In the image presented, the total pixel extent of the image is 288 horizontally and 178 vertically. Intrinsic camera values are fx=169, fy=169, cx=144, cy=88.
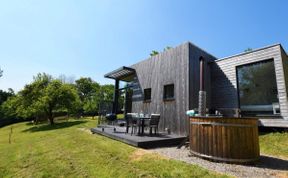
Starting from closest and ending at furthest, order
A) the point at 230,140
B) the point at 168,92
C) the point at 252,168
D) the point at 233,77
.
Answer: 1. the point at 252,168
2. the point at 230,140
3. the point at 233,77
4. the point at 168,92

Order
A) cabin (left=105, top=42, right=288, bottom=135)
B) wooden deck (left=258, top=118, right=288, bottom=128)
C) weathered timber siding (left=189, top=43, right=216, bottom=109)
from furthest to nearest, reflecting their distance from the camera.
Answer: weathered timber siding (left=189, top=43, right=216, bottom=109)
cabin (left=105, top=42, right=288, bottom=135)
wooden deck (left=258, top=118, right=288, bottom=128)

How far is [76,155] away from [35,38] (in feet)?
29.3

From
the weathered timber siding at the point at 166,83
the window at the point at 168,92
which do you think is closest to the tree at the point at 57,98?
the weathered timber siding at the point at 166,83

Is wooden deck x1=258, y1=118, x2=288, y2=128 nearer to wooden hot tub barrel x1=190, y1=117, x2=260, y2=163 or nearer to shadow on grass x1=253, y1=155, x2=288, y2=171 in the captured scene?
shadow on grass x1=253, y1=155, x2=288, y2=171

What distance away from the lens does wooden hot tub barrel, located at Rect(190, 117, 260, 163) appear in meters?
4.30

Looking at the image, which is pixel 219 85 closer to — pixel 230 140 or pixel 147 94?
pixel 147 94

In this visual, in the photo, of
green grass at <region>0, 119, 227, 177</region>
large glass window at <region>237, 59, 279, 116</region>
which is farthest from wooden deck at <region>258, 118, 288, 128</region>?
green grass at <region>0, 119, 227, 177</region>

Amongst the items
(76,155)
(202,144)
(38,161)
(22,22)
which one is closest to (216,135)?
(202,144)

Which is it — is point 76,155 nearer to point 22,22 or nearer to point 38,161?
point 38,161

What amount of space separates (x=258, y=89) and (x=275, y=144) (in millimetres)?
2843

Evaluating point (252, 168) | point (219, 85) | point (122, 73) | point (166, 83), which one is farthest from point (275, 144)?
point (122, 73)

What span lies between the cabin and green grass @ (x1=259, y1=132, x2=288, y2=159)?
0.59 m

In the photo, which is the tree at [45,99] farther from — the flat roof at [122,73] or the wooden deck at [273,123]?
the wooden deck at [273,123]

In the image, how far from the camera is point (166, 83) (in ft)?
29.9
